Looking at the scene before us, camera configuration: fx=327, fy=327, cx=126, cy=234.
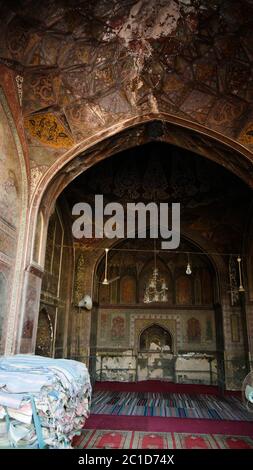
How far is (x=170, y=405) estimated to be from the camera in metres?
8.47

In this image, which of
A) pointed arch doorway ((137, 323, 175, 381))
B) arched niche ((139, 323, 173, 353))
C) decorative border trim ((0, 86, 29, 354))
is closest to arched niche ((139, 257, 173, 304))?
arched niche ((139, 323, 173, 353))

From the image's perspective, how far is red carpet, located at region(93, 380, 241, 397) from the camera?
36.2 ft

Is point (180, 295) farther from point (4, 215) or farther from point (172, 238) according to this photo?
point (4, 215)

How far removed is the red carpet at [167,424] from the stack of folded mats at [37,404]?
189 centimetres

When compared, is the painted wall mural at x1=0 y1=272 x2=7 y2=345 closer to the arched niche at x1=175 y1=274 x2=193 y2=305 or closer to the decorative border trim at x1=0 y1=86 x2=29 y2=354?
the decorative border trim at x1=0 y1=86 x2=29 y2=354

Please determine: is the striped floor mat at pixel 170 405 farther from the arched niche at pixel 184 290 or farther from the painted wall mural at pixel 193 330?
the arched niche at pixel 184 290

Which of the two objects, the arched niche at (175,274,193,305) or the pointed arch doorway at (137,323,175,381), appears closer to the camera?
the pointed arch doorway at (137,323,175,381)

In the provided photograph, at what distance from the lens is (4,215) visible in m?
6.80

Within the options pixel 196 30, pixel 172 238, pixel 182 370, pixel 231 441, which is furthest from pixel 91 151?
pixel 182 370

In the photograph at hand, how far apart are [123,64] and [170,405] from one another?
861 cm

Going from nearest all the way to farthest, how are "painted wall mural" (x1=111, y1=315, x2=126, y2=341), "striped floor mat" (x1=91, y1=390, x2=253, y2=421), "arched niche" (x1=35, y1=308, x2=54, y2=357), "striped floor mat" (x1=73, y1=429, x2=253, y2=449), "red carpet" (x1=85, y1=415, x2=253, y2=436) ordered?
"striped floor mat" (x1=73, y1=429, x2=253, y2=449) → "red carpet" (x1=85, y1=415, x2=253, y2=436) → "striped floor mat" (x1=91, y1=390, x2=253, y2=421) → "arched niche" (x1=35, y1=308, x2=54, y2=357) → "painted wall mural" (x1=111, y1=315, x2=126, y2=341)

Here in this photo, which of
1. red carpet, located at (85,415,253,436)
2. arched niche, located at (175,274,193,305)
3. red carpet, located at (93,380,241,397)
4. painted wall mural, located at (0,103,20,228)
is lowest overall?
red carpet, located at (93,380,241,397)

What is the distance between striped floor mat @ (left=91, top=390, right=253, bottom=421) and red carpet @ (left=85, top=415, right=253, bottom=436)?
16.4 inches

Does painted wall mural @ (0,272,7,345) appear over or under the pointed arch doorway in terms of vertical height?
over
